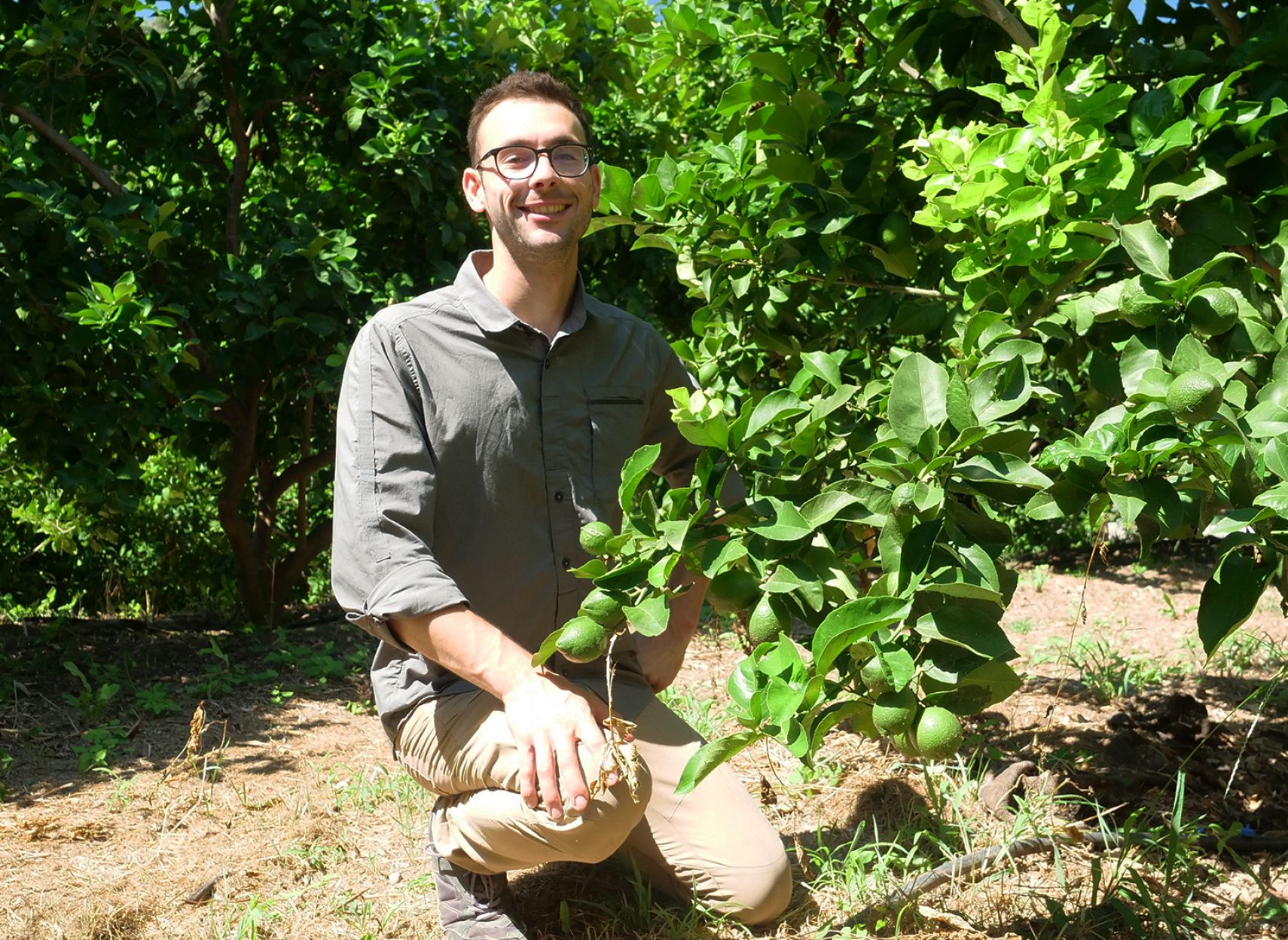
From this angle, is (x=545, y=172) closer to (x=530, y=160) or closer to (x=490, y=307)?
(x=530, y=160)

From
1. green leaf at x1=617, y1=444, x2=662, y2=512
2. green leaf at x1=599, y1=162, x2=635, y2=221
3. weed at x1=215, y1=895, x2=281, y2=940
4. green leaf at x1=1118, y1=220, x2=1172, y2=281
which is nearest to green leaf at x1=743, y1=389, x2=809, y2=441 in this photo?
green leaf at x1=617, y1=444, x2=662, y2=512

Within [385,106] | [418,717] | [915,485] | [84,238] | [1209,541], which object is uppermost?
[385,106]

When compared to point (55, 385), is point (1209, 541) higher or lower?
lower

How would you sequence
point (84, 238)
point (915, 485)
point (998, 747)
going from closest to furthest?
point (915, 485) < point (998, 747) < point (84, 238)

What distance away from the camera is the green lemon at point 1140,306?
1473 millimetres

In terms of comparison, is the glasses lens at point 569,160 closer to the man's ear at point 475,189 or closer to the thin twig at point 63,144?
the man's ear at point 475,189

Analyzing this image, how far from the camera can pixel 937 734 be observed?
1362 mm

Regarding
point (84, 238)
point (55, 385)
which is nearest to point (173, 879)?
point (55, 385)

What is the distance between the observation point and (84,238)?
153 inches

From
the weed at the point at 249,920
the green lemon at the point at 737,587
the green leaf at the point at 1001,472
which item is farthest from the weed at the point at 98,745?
the green leaf at the point at 1001,472

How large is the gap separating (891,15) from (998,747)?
6.41 feet

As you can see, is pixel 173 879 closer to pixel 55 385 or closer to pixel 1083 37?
pixel 55 385

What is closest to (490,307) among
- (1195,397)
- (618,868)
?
(618,868)

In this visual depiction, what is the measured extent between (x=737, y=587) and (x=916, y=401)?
33cm
